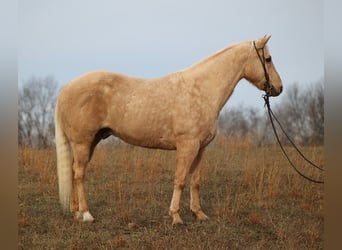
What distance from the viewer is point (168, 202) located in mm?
3385

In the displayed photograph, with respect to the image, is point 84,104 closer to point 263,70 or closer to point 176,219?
point 176,219

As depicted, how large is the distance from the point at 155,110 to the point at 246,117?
69cm

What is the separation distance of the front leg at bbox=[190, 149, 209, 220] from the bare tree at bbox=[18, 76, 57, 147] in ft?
3.58

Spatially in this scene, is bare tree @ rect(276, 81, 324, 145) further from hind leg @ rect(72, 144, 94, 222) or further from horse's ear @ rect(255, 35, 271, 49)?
hind leg @ rect(72, 144, 94, 222)

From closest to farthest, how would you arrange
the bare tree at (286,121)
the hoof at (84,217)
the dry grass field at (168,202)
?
1. the dry grass field at (168,202)
2. the hoof at (84,217)
3. the bare tree at (286,121)

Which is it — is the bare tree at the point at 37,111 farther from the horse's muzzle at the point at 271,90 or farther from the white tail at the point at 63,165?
the horse's muzzle at the point at 271,90

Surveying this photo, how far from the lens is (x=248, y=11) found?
10.9 feet

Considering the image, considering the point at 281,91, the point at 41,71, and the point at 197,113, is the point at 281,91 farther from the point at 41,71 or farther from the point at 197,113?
the point at 41,71

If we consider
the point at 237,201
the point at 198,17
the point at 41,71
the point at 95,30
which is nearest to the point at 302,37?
the point at 198,17

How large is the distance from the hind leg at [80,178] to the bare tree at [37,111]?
24 centimetres

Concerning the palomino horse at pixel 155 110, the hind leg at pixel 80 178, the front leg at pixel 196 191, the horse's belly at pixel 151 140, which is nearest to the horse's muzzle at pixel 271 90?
the palomino horse at pixel 155 110

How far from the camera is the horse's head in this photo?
3396 mm

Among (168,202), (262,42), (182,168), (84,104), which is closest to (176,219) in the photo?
(168,202)

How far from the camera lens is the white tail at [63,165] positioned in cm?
335
